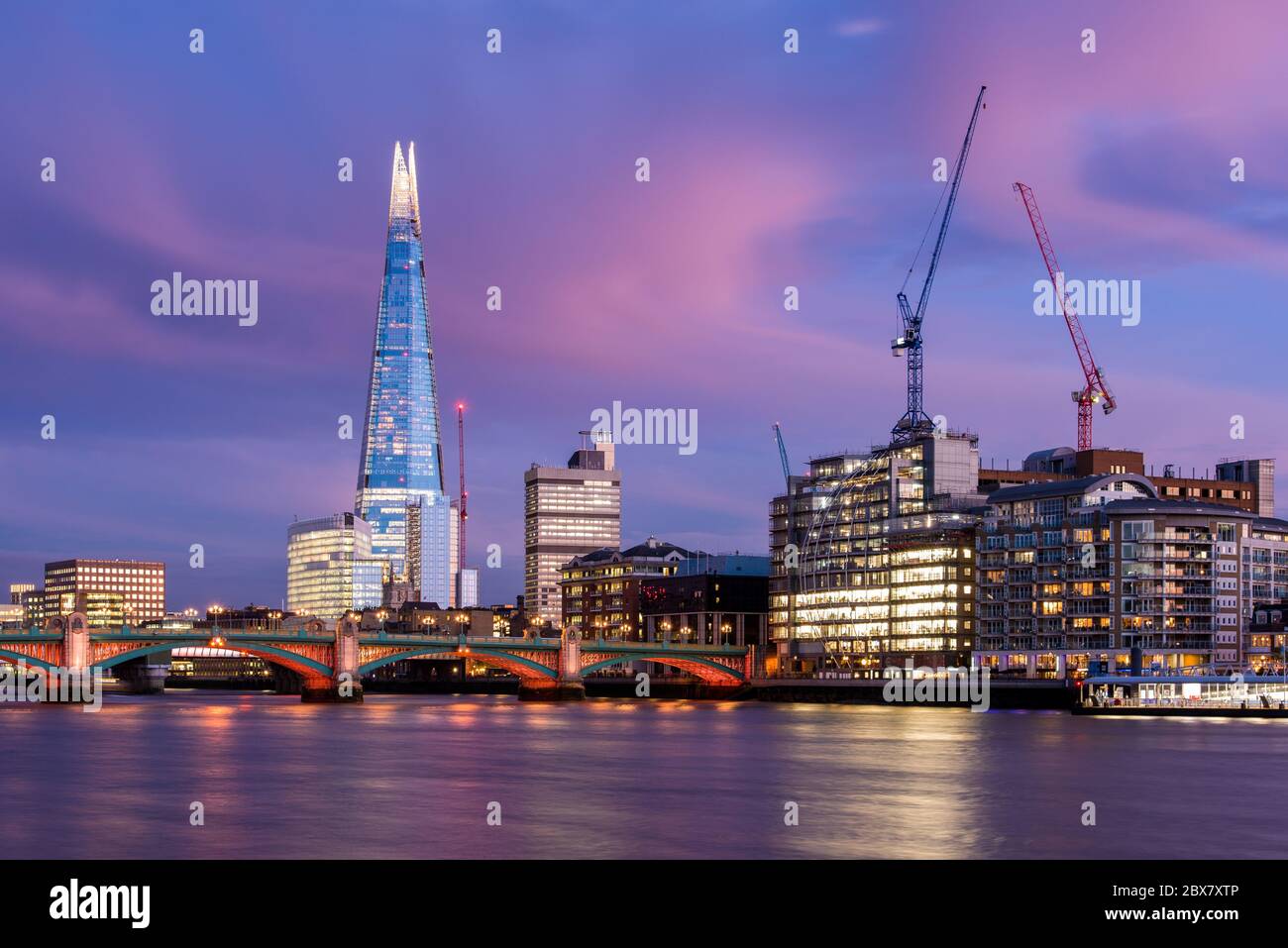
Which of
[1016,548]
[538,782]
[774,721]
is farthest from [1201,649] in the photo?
[538,782]

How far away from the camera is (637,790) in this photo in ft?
206

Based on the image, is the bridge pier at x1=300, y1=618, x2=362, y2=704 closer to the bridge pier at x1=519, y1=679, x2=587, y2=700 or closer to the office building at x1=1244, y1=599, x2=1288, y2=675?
the bridge pier at x1=519, y1=679, x2=587, y2=700

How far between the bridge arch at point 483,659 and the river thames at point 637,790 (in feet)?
168

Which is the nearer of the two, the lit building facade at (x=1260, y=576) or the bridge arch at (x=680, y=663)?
the lit building facade at (x=1260, y=576)

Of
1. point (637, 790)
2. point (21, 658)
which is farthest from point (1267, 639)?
point (637, 790)

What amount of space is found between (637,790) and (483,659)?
11600cm

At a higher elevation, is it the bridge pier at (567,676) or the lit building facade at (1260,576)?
the lit building facade at (1260,576)

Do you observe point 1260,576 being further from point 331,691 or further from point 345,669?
point 331,691

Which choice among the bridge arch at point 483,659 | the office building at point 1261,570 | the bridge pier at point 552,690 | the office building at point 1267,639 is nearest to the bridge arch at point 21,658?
the bridge arch at point 483,659

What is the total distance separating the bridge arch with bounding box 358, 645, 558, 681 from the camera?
16662 cm

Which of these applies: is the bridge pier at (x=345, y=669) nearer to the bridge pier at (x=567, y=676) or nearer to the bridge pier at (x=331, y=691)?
the bridge pier at (x=331, y=691)

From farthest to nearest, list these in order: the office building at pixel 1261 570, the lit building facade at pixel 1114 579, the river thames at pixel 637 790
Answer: the office building at pixel 1261 570 < the lit building facade at pixel 1114 579 < the river thames at pixel 637 790

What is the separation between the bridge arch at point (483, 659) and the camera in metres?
167
